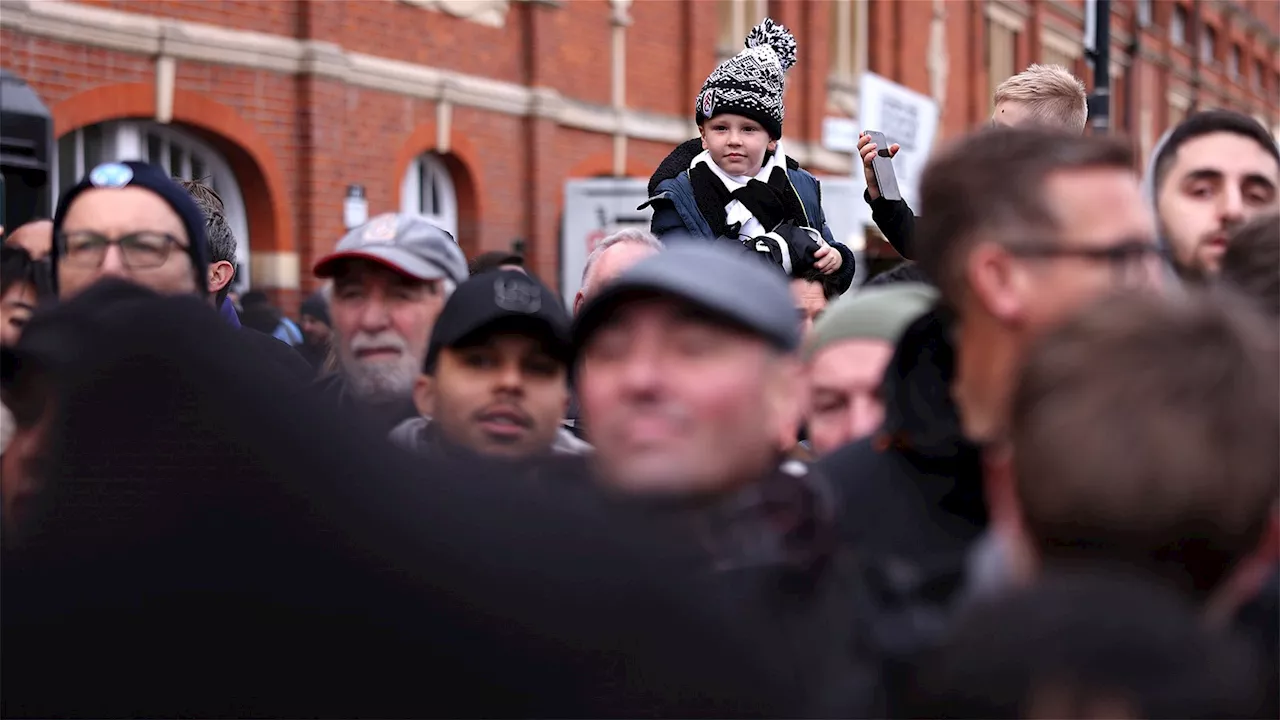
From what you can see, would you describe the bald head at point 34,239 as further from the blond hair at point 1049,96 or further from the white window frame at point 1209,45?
the white window frame at point 1209,45

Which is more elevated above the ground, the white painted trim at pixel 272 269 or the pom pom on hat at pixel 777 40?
the pom pom on hat at pixel 777 40

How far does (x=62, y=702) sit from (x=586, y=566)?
72cm

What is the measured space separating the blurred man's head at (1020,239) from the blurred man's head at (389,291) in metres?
1.14

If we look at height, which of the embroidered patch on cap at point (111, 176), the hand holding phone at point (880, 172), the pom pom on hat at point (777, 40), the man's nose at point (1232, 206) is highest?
the pom pom on hat at point (777, 40)

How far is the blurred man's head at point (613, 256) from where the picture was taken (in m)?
4.08

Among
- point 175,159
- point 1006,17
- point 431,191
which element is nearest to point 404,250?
point 175,159

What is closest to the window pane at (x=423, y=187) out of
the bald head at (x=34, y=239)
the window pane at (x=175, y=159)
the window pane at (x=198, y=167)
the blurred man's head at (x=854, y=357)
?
the window pane at (x=198, y=167)

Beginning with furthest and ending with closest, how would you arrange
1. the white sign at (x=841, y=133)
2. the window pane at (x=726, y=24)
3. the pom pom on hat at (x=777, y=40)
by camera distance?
the white sign at (x=841, y=133) → the window pane at (x=726, y=24) → the pom pom on hat at (x=777, y=40)

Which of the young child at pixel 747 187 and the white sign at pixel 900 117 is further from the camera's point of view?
the white sign at pixel 900 117

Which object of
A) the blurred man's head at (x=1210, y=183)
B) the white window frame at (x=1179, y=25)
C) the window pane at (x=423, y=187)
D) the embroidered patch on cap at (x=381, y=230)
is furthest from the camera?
the white window frame at (x=1179, y=25)

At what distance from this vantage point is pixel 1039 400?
1.84 m

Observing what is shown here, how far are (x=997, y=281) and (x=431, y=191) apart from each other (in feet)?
47.3

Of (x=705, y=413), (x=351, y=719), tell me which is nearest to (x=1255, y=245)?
(x=705, y=413)

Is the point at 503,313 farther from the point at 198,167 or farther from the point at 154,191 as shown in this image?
the point at 198,167
